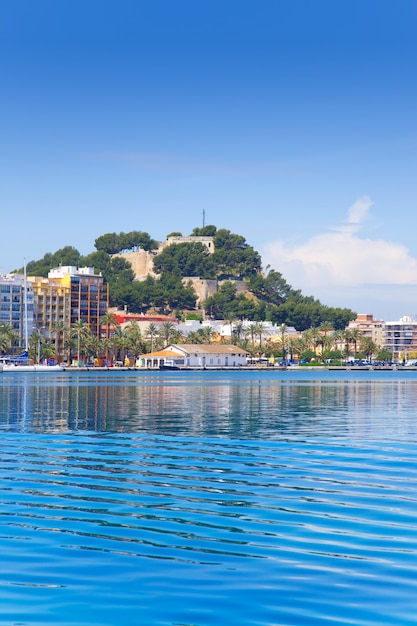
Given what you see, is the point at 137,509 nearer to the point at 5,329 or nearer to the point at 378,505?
the point at 378,505

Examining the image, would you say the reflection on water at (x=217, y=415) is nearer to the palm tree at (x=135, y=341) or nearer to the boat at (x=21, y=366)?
the boat at (x=21, y=366)

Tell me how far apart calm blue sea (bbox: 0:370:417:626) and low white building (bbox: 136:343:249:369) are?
471 feet

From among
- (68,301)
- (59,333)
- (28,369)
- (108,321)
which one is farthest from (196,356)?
(28,369)

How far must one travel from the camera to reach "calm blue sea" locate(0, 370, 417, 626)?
37.0 feet

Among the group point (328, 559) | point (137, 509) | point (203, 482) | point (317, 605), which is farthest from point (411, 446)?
point (317, 605)

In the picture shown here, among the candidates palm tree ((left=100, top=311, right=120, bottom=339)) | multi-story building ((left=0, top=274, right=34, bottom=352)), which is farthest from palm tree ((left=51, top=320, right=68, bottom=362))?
palm tree ((left=100, top=311, right=120, bottom=339))

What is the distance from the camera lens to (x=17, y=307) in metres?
185

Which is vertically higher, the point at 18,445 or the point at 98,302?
the point at 98,302

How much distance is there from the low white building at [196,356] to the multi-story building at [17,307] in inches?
899

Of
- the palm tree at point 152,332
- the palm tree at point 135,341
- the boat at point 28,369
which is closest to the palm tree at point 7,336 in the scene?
the boat at point 28,369

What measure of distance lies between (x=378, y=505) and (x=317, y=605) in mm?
6726

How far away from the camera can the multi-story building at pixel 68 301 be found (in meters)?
189

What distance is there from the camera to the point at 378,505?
1773 cm

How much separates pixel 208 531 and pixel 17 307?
174 m
